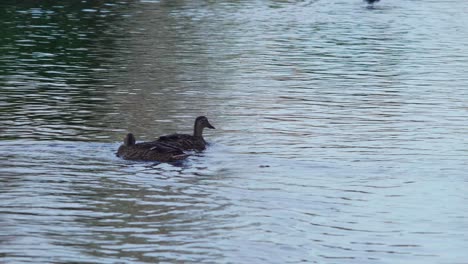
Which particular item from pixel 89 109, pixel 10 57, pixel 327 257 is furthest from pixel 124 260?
pixel 10 57

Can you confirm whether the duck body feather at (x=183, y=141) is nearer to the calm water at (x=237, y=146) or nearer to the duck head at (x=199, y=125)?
the calm water at (x=237, y=146)

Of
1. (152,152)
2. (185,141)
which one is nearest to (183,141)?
(185,141)

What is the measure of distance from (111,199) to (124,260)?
137 inches

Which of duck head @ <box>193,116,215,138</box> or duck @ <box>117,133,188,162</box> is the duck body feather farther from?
duck head @ <box>193,116,215,138</box>

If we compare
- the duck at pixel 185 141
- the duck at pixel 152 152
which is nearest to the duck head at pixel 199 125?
the duck at pixel 185 141

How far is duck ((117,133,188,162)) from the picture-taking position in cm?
1972

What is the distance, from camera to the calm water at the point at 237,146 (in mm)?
14602

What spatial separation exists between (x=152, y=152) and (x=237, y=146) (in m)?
2.21

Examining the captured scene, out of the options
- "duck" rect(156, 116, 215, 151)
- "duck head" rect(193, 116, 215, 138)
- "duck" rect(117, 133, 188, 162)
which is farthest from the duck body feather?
"duck head" rect(193, 116, 215, 138)

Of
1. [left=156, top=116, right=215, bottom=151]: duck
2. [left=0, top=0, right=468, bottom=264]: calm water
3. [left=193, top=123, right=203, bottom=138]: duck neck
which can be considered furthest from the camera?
[left=193, top=123, right=203, bottom=138]: duck neck

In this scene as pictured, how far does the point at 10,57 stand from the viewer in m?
35.3

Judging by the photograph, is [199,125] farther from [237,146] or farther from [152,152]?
[152,152]

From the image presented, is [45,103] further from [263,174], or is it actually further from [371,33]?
[371,33]

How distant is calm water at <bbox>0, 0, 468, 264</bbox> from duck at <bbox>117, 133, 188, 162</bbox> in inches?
7.7
